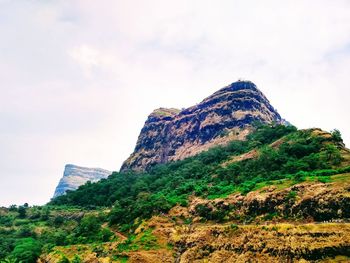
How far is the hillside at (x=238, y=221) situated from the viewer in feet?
127

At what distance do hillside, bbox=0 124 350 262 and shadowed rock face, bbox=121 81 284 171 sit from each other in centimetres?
4071

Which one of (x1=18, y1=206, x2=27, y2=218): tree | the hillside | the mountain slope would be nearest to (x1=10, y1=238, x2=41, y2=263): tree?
the hillside

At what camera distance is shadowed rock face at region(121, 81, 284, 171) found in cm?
13025

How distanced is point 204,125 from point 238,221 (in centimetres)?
9009

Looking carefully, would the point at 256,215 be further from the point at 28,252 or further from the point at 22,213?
the point at 22,213

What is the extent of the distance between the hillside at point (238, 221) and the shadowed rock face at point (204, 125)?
40.7 metres

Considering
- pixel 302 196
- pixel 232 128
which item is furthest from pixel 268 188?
pixel 232 128

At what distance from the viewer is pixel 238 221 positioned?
164ft

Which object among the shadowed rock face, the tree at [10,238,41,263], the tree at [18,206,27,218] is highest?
the shadowed rock face

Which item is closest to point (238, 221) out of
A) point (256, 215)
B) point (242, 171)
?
point (256, 215)

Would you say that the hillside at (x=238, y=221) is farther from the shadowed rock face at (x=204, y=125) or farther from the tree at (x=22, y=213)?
the shadowed rock face at (x=204, y=125)

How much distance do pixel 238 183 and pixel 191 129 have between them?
81590mm

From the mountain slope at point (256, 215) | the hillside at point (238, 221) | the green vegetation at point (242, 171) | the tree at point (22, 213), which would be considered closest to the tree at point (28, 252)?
the hillside at point (238, 221)

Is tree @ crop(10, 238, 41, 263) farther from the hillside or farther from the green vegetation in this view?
the green vegetation
